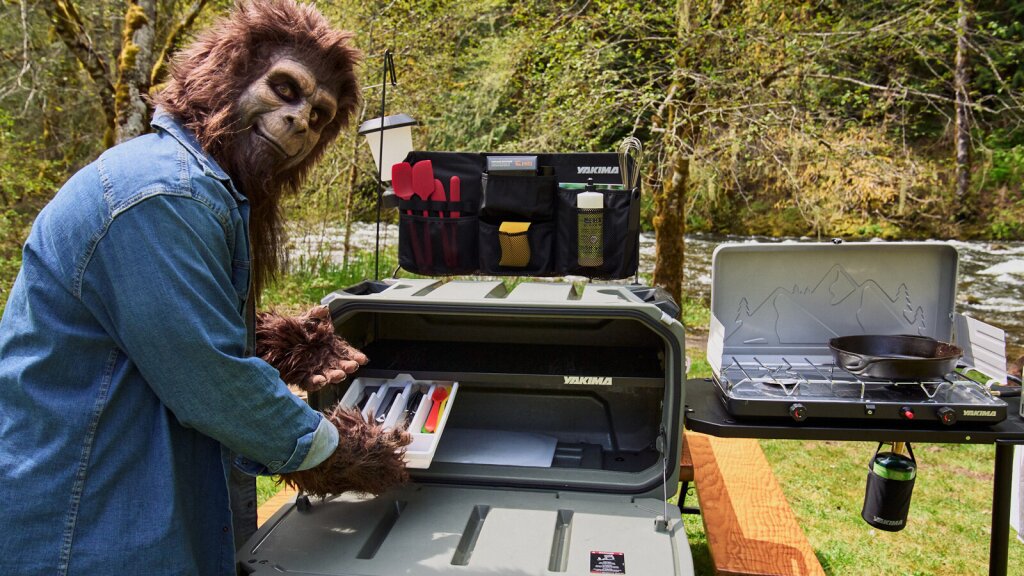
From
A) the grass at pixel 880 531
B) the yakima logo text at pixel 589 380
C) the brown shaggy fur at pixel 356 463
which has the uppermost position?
the yakima logo text at pixel 589 380

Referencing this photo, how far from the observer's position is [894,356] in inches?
78.4

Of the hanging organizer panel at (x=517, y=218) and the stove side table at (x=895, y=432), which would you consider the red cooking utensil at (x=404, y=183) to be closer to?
the hanging organizer panel at (x=517, y=218)

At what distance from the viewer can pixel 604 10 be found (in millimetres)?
5324

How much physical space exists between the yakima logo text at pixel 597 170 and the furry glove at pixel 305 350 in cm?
131

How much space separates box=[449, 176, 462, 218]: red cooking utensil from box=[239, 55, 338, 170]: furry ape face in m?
1.33

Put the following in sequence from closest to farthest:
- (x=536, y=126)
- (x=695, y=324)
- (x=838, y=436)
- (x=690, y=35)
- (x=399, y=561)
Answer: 1. (x=399, y=561)
2. (x=838, y=436)
3. (x=690, y=35)
4. (x=536, y=126)
5. (x=695, y=324)

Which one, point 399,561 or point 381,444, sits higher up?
point 381,444

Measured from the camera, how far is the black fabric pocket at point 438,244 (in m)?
2.71

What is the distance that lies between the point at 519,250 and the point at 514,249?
20 mm

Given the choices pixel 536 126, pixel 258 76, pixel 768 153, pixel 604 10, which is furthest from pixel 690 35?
pixel 258 76

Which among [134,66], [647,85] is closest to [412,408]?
[647,85]

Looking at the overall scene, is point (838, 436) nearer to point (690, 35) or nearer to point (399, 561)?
point (399, 561)

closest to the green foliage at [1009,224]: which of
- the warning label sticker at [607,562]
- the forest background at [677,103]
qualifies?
the forest background at [677,103]

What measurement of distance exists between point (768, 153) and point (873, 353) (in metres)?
3.51
